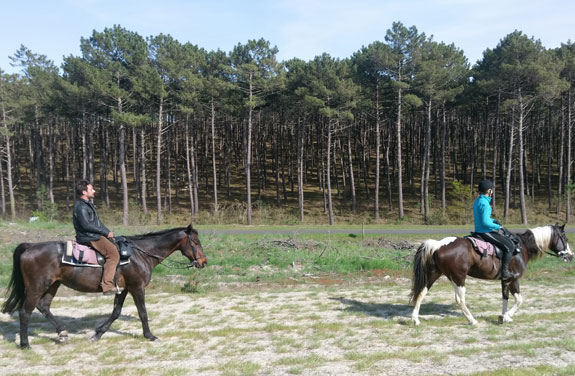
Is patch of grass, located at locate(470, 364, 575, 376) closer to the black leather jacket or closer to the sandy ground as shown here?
the sandy ground

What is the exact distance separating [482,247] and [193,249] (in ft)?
21.4

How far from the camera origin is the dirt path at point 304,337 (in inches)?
277

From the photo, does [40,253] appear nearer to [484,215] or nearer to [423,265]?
[423,265]

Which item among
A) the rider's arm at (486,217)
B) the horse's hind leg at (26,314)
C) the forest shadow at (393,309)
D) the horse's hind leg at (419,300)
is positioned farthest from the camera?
the forest shadow at (393,309)

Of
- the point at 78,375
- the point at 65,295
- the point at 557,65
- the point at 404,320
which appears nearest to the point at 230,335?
the point at 78,375

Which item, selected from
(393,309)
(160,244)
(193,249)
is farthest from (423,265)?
(160,244)

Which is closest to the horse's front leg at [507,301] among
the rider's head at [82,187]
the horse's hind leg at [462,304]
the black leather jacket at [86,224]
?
the horse's hind leg at [462,304]

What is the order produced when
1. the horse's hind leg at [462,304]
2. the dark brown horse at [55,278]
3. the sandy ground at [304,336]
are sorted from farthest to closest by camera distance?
the horse's hind leg at [462,304]
the dark brown horse at [55,278]
the sandy ground at [304,336]

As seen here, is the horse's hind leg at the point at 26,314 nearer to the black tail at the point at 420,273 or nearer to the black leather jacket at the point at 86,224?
the black leather jacket at the point at 86,224

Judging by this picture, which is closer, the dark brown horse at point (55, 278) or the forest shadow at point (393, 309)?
the dark brown horse at point (55, 278)

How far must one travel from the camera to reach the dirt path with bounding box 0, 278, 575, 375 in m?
7.02

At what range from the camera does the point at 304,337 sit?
8766 millimetres

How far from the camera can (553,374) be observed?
6258mm

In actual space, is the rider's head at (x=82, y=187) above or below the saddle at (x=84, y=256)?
above
